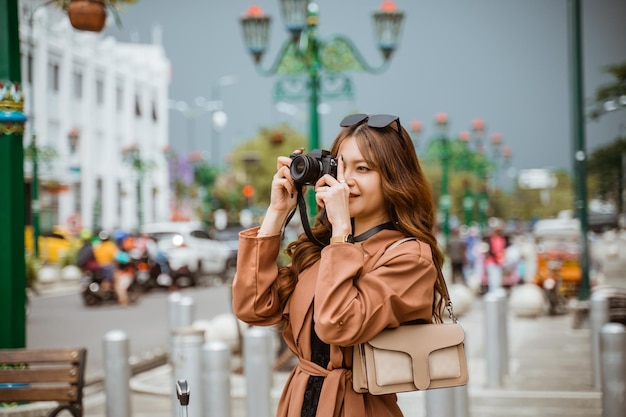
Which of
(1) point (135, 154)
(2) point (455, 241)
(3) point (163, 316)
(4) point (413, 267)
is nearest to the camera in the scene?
(4) point (413, 267)

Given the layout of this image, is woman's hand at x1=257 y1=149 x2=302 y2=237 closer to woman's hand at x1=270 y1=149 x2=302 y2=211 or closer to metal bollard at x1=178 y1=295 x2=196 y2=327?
woman's hand at x1=270 y1=149 x2=302 y2=211

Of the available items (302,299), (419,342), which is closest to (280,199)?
(302,299)

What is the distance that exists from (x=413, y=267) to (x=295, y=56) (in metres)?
13.2

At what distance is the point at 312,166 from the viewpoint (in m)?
3.12

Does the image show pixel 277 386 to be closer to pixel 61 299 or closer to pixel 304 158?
pixel 304 158

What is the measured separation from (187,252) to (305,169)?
26323 millimetres

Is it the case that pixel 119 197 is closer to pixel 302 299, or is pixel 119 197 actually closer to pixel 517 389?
pixel 517 389

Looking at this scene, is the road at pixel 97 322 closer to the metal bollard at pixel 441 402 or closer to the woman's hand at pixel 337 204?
the metal bollard at pixel 441 402

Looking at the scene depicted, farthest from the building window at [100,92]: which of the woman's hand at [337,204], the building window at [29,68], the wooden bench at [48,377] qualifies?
the woman's hand at [337,204]

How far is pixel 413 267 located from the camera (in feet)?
10.0

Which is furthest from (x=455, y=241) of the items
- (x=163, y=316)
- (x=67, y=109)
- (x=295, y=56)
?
(x=67, y=109)

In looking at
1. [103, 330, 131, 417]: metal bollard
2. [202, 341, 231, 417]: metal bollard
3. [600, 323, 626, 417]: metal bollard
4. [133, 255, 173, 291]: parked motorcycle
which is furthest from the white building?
[600, 323, 626, 417]: metal bollard

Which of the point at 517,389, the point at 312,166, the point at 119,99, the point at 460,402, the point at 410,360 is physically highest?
the point at 119,99

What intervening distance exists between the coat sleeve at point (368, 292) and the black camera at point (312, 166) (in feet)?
0.85
